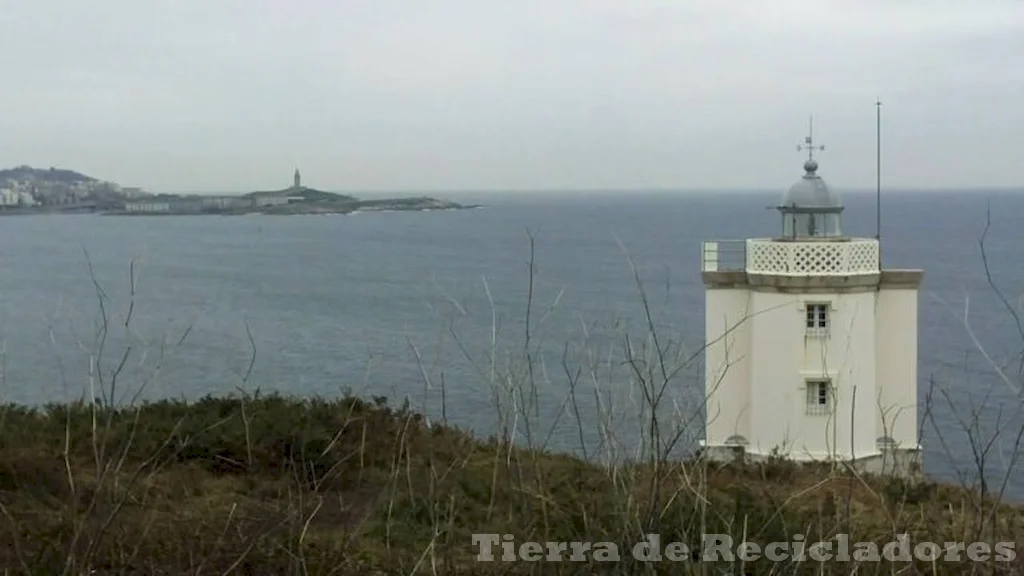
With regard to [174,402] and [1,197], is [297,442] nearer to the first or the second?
[174,402]

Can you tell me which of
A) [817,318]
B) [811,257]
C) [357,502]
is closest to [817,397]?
[817,318]

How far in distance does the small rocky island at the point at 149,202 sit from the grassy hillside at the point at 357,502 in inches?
3561

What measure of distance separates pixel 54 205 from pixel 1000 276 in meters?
81.1

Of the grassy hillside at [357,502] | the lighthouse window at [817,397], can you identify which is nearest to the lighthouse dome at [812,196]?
the lighthouse window at [817,397]

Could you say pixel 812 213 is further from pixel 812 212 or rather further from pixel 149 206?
pixel 149 206

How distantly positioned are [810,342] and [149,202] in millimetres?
106233

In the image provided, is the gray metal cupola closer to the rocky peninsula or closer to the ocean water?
the ocean water

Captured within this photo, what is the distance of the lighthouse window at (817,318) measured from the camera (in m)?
10.1

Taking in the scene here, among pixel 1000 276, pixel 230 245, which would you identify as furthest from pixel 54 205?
pixel 1000 276

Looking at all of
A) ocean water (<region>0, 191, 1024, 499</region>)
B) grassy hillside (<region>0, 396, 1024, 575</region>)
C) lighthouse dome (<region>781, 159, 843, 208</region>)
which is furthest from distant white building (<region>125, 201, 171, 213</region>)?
grassy hillside (<region>0, 396, 1024, 575</region>)

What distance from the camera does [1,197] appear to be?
92062 millimetres

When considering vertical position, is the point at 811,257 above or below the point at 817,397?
above

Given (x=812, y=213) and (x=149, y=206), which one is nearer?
(x=812, y=213)

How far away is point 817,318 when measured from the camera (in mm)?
10148
